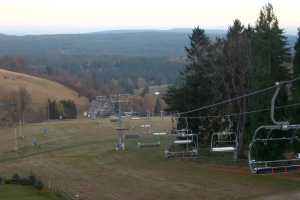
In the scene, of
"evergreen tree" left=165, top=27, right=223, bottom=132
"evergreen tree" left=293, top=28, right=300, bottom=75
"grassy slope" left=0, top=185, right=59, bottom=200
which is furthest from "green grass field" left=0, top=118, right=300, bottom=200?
"evergreen tree" left=293, top=28, right=300, bottom=75

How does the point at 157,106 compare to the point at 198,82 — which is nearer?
the point at 198,82

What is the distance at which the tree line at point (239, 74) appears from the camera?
38469 millimetres

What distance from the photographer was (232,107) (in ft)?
142

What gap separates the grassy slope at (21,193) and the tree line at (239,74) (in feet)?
51.0

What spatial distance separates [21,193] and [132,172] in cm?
1392

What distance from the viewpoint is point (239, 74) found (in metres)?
41.7

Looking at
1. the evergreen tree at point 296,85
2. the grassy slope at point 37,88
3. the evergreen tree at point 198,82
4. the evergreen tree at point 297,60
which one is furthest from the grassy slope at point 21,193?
the grassy slope at point 37,88

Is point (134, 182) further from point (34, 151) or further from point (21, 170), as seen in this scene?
point (34, 151)

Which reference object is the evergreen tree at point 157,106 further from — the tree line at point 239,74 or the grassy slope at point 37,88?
the tree line at point 239,74

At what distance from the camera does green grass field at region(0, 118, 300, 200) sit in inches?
1220

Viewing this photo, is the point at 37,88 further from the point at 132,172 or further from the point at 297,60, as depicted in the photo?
the point at 297,60

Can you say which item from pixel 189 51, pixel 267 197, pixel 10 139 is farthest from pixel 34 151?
pixel 267 197

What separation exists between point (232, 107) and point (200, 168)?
5.59m

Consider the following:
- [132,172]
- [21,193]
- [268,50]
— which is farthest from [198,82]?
[21,193]
